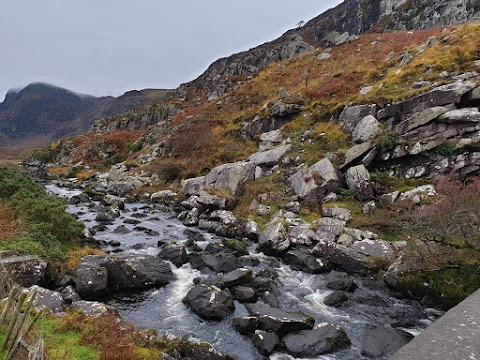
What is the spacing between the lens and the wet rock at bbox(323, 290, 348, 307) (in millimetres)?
16375

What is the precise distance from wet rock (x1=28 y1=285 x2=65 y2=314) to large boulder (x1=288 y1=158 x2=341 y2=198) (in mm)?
20776

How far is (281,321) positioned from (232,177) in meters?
22.1

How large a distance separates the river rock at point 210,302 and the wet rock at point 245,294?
53cm

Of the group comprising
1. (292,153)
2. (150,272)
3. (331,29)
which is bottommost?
(150,272)

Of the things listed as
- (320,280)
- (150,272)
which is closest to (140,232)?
(150,272)

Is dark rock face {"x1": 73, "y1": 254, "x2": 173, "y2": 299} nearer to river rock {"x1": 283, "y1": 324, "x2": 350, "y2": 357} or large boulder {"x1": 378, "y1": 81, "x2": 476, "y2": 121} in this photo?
river rock {"x1": 283, "y1": 324, "x2": 350, "y2": 357}

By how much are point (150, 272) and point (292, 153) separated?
2287 centimetres

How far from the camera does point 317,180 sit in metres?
28.9

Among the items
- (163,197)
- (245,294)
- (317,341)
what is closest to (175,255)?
(245,294)

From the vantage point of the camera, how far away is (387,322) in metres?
14.8

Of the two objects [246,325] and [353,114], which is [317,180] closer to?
[353,114]

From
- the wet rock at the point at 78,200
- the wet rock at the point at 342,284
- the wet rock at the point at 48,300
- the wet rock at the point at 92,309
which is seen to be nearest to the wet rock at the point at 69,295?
the wet rock at the point at 48,300

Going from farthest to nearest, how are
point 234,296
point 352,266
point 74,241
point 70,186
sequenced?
1. point 70,186
2. point 74,241
3. point 352,266
4. point 234,296

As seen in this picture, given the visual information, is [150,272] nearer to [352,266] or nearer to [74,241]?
[74,241]
